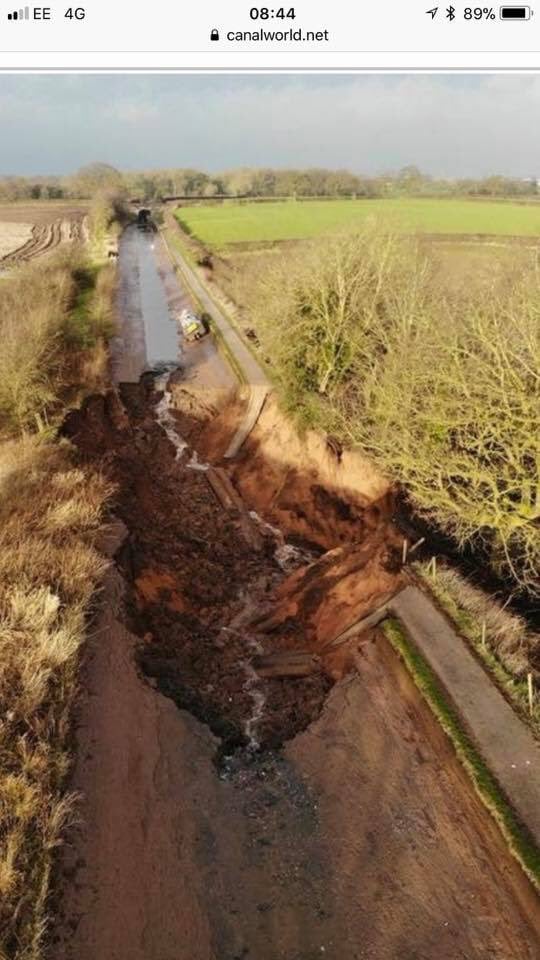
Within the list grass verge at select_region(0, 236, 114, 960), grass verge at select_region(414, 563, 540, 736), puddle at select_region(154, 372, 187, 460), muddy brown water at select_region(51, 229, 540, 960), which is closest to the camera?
grass verge at select_region(0, 236, 114, 960)

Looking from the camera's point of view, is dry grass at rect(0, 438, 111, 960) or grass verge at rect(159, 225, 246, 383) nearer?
dry grass at rect(0, 438, 111, 960)

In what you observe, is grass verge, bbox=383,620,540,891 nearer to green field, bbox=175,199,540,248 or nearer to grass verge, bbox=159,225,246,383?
grass verge, bbox=159,225,246,383

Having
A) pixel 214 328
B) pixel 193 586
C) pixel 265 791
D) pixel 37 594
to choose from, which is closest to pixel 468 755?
pixel 265 791
